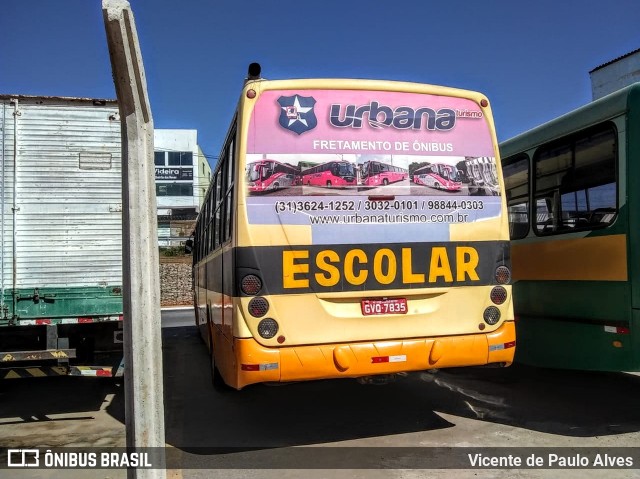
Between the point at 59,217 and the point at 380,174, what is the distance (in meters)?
3.95

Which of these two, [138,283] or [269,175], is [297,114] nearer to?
[269,175]

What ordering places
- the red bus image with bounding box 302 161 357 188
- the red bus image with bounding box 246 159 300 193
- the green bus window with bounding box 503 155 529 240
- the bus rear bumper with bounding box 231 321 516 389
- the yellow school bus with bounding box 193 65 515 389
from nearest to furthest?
the bus rear bumper with bounding box 231 321 516 389
the yellow school bus with bounding box 193 65 515 389
the red bus image with bounding box 246 159 300 193
the red bus image with bounding box 302 161 357 188
the green bus window with bounding box 503 155 529 240

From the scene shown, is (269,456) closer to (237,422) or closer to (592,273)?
(237,422)

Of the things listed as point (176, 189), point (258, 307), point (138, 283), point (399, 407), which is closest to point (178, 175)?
point (176, 189)

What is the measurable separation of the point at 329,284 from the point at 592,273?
2952mm

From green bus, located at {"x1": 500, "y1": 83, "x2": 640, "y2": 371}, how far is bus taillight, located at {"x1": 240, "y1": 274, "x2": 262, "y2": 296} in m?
3.58

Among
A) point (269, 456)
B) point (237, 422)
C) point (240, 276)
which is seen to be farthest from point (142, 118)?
point (237, 422)

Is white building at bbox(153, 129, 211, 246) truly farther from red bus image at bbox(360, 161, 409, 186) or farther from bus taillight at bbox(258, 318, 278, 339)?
bus taillight at bbox(258, 318, 278, 339)

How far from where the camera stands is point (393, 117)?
5.50m

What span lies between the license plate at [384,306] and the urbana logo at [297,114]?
1.70 m

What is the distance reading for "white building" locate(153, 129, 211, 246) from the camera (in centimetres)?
5969
